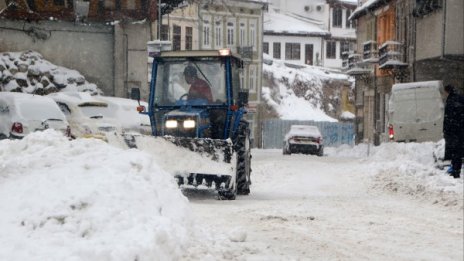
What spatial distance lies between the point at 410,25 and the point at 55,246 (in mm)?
26810

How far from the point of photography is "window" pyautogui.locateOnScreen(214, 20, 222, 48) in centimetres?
4869

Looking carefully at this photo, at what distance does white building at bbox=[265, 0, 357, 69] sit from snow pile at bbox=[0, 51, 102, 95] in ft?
144

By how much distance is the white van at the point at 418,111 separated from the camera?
68.7 feet

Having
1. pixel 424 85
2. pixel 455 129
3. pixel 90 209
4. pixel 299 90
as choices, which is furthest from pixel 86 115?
pixel 299 90

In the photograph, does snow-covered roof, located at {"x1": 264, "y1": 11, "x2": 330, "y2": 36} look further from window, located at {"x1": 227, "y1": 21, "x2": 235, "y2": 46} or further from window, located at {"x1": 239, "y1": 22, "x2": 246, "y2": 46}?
window, located at {"x1": 227, "y1": 21, "x2": 235, "y2": 46}

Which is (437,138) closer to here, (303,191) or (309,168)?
(309,168)

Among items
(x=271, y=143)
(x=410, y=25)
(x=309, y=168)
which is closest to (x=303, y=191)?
(x=309, y=168)

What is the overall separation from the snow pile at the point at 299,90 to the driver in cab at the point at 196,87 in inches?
1690

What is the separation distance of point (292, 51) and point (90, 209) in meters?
61.2

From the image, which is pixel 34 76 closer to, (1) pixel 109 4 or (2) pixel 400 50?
(1) pixel 109 4

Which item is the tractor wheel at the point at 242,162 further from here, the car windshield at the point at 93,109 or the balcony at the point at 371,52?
the balcony at the point at 371,52

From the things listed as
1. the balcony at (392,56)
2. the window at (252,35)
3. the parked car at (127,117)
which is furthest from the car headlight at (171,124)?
the window at (252,35)

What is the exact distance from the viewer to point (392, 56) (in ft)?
98.6

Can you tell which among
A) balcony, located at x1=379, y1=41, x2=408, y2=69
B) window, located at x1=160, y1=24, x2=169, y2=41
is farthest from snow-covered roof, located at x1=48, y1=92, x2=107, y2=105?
window, located at x1=160, y1=24, x2=169, y2=41
